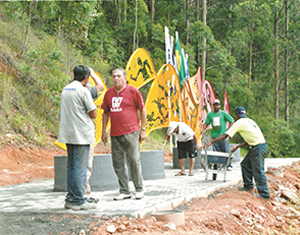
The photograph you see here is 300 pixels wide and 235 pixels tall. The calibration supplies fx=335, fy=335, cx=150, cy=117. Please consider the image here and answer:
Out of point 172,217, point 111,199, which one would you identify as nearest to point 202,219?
point 172,217

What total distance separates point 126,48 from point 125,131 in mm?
21621

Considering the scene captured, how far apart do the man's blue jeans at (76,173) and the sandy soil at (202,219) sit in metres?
0.34

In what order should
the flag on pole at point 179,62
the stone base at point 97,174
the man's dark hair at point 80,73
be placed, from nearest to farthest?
the man's dark hair at point 80,73 → the stone base at point 97,174 → the flag on pole at point 179,62

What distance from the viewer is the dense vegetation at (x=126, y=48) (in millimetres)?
12531

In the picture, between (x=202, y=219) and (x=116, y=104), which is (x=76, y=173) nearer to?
(x=116, y=104)

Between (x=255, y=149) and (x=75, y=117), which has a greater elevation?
(x=75, y=117)

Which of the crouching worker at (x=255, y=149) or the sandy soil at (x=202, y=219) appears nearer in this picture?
the sandy soil at (x=202, y=219)

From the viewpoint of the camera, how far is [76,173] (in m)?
4.76

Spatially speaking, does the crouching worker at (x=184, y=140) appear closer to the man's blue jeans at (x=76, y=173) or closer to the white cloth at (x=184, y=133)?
the white cloth at (x=184, y=133)

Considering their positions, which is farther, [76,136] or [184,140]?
[184,140]

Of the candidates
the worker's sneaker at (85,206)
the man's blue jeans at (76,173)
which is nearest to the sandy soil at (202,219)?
the worker's sneaker at (85,206)

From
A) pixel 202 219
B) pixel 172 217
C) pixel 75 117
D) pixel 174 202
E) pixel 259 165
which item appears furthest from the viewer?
pixel 259 165

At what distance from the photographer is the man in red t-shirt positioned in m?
5.59

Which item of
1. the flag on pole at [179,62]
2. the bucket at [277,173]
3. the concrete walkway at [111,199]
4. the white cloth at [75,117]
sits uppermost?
the flag on pole at [179,62]
